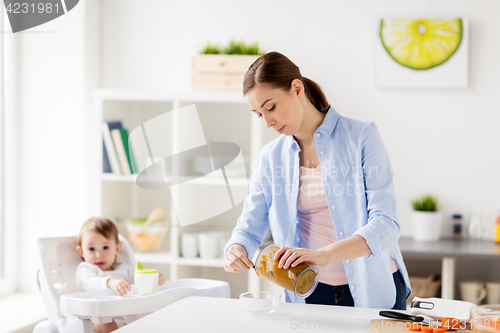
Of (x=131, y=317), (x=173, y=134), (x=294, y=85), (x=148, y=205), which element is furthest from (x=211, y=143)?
(x=294, y=85)

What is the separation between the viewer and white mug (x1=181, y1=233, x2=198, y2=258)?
273cm

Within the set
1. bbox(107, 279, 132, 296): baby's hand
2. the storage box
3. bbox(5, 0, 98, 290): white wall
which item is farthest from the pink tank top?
bbox(5, 0, 98, 290): white wall

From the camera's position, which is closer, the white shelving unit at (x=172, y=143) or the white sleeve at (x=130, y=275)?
the white sleeve at (x=130, y=275)

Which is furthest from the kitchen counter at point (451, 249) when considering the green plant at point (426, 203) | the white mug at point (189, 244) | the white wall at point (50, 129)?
the white wall at point (50, 129)

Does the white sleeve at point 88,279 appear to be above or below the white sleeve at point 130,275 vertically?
above

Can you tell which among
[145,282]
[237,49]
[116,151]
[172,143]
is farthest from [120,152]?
[145,282]

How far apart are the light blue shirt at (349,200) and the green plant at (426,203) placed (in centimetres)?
121

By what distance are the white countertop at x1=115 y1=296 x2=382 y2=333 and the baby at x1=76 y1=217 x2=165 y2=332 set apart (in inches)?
24.8

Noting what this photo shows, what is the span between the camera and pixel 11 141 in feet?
9.45

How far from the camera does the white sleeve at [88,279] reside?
1.88 meters

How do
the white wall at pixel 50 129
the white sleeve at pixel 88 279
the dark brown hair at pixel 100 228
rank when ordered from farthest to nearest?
1. the white wall at pixel 50 129
2. the dark brown hair at pixel 100 228
3. the white sleeve at pixel 88 279

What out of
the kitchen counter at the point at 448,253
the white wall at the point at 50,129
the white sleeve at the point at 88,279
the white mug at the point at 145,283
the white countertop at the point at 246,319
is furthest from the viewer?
the white wall at the point at 50,129

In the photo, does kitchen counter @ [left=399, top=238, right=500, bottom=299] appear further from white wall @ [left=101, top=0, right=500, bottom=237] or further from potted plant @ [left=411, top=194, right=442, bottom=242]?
white wall @ [left=101, top=0, right=500, bottom=237]

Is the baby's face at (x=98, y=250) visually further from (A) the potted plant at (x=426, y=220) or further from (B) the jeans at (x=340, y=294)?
(A) the potted plant at (x=426, y=220)
